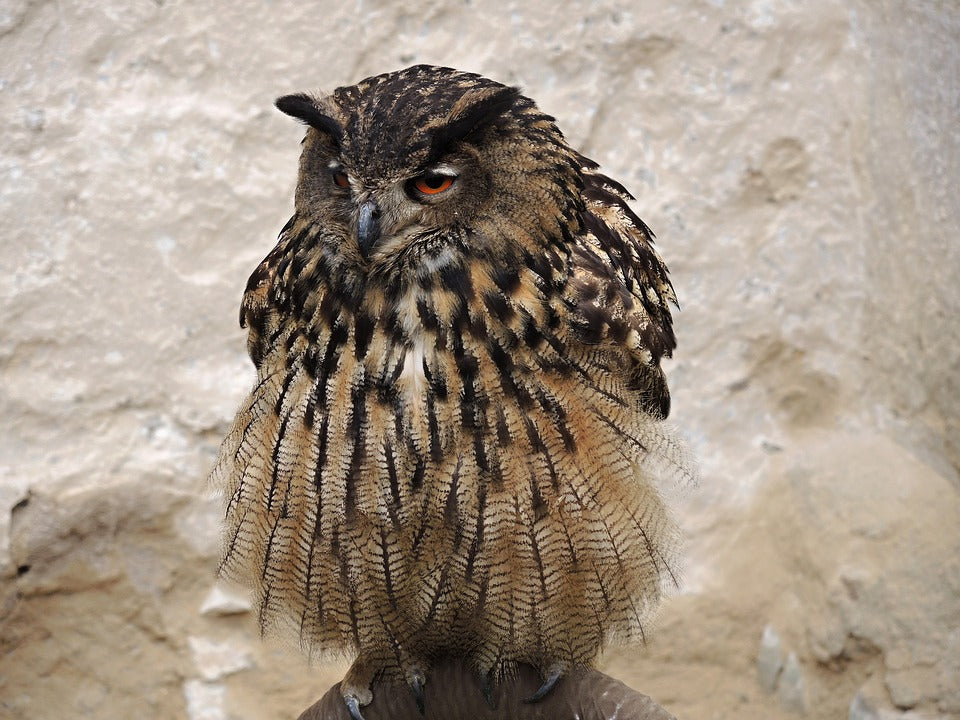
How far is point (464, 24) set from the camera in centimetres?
347

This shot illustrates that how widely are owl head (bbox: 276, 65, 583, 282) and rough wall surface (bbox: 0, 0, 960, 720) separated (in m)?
1.56

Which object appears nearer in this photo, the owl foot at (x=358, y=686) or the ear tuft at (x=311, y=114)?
the ear tuft at (x=311, y=114)

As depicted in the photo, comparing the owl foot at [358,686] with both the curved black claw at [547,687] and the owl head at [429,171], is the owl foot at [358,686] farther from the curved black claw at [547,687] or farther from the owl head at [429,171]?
the owl head at [429,171]

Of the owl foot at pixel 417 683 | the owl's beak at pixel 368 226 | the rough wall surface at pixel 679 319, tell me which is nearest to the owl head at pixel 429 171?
the owl's beak at pixel 368 226

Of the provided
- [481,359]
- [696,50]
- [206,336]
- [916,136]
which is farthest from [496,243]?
[916,136]

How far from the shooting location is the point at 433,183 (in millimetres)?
1736

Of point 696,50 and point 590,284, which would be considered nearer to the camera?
point 590,284

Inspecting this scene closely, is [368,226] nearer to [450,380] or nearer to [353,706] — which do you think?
[450,380]

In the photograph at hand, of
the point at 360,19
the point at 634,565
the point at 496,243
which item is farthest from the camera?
the point at 360,19

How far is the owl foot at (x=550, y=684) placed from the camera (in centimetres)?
224

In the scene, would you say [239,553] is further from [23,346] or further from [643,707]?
[23,346]

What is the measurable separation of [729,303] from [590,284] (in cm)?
176

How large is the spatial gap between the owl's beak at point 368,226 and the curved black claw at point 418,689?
98 cm

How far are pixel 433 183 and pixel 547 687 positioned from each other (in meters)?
1.08
